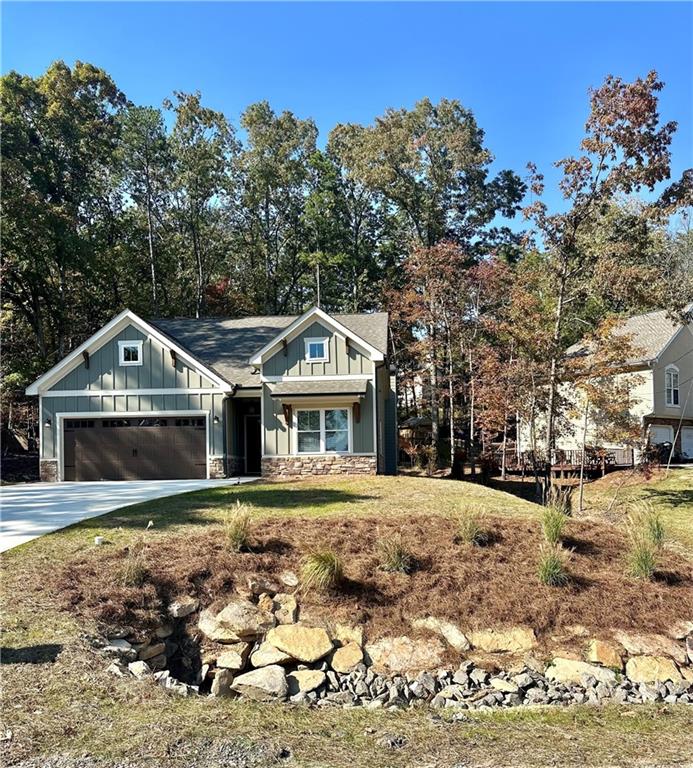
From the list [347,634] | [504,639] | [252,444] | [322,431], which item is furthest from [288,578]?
[252,444]

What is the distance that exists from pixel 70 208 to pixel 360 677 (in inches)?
1118

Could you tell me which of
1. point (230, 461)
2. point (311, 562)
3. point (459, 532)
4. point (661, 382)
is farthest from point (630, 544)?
point (661, 382)

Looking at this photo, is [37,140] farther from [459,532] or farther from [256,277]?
[459,532]

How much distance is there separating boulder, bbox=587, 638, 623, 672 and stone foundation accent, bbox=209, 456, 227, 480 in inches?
555

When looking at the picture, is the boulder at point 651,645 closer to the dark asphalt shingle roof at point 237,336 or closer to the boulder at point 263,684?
the boulder at point 263,684

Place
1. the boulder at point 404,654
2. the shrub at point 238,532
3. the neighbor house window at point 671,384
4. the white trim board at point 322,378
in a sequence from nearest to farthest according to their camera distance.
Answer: the boulder at point 404,654 < the shrub at point 238,532 < the white trim board at point 322,378 < the neighbor house window at point 671,384

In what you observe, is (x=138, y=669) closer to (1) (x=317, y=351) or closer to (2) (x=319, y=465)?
(2) (x=319, y=465)

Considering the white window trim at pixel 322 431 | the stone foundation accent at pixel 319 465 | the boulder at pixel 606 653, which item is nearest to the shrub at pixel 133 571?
the boulder at pixel 606 653

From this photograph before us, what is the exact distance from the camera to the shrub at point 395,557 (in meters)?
9.65

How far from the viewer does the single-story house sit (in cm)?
2003

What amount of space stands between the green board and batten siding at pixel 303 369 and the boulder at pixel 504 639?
1172 cm

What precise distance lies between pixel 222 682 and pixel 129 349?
51.2 feet

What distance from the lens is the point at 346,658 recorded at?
789 cm

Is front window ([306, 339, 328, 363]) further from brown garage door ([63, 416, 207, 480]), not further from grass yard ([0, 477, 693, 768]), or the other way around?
grass yard ([0, 477, 693, 768])
